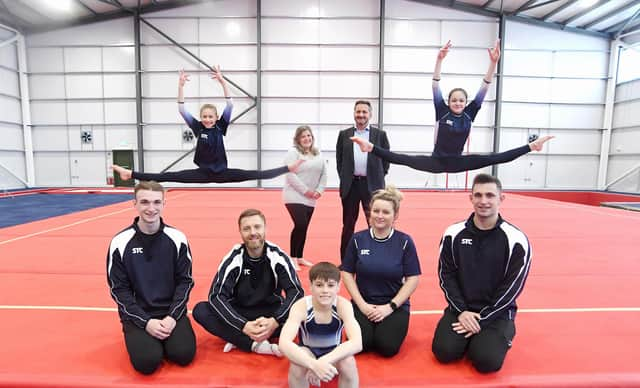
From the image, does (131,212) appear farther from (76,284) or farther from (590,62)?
(590,62)

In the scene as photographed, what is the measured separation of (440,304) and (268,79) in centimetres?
1286

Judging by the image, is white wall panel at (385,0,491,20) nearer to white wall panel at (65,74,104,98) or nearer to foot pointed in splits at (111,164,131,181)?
white wall panel at (65,74,104,98)

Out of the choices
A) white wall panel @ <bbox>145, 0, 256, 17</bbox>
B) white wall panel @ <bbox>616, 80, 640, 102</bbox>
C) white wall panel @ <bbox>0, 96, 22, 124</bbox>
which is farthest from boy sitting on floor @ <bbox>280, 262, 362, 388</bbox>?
white wall panel @ <bbox>616, 80, 640, 102</bbox>

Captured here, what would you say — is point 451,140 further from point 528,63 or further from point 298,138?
point 528,63

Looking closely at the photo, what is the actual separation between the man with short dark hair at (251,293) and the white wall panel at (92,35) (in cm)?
1533

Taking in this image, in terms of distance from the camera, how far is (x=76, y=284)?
374 centimetres

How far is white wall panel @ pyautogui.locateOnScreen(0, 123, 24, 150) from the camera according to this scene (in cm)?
1404

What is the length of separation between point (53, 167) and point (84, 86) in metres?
3.50

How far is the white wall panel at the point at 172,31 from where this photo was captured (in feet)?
47.8

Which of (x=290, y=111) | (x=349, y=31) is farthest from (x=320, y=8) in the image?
(x=290, y=111)

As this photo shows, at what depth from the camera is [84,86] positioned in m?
14.8

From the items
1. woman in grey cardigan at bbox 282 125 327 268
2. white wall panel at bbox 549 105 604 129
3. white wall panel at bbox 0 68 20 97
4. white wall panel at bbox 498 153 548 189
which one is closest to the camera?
woman in grey cardigan at bbox 282 125 327 268

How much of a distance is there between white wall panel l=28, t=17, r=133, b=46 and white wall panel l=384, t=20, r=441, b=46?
33.0 feet

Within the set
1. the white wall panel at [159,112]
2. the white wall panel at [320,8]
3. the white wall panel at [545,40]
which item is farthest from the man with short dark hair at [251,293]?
the white wall panel at [545,40]
